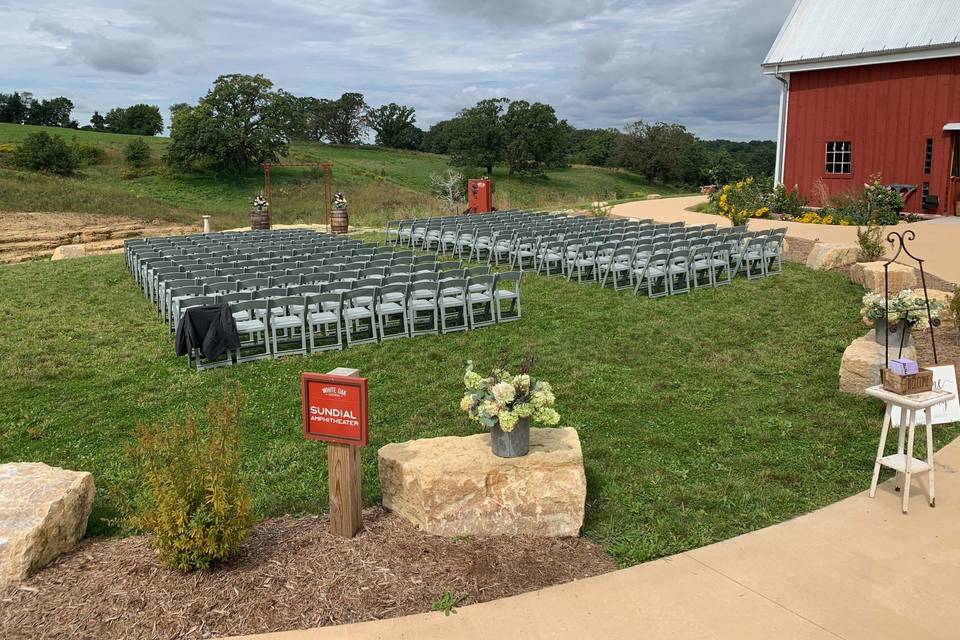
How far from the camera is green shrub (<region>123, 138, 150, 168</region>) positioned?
5288 centimetres

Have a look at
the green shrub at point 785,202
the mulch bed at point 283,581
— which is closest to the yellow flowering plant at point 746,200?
the green shrub at point 785,202

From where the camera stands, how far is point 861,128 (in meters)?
24.9

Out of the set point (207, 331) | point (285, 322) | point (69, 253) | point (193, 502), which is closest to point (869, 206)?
point (285, 322)

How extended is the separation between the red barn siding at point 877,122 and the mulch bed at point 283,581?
76.8ft

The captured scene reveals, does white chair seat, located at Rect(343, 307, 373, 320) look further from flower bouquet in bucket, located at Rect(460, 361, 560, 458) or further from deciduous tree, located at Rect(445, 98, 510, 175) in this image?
deciduous tree, located at Rect(445, 98, 510, 175)

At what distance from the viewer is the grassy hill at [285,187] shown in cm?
3809

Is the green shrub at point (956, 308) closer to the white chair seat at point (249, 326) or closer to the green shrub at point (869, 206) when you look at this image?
the white chair seat at point (249, 326)

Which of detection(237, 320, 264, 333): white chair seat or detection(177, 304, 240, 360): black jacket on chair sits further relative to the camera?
detection(237, 320, 264, 333): white chair seat

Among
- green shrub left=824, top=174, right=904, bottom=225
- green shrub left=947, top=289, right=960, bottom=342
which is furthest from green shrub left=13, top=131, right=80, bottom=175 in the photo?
green shrub left=947, top=289, right=960, bottom=342

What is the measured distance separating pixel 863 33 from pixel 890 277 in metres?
16.6

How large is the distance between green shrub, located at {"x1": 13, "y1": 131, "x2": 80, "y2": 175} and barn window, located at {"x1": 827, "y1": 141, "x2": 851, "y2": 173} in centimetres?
4218

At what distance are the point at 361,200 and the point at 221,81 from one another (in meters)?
13.3

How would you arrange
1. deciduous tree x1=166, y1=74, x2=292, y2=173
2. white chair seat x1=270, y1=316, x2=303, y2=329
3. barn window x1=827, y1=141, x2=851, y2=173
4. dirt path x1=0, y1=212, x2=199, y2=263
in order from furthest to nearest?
deciduous tree x1=166, y1=74, x2=292, y2=173
dirt path x1=0, y1=212, x2=199, y2=263
barn window x1=827, y1=141, x2=851, y2=173
white chair seat x1=270, y1=316, x2=303, y2=329

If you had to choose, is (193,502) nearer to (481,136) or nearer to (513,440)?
(513,440)
